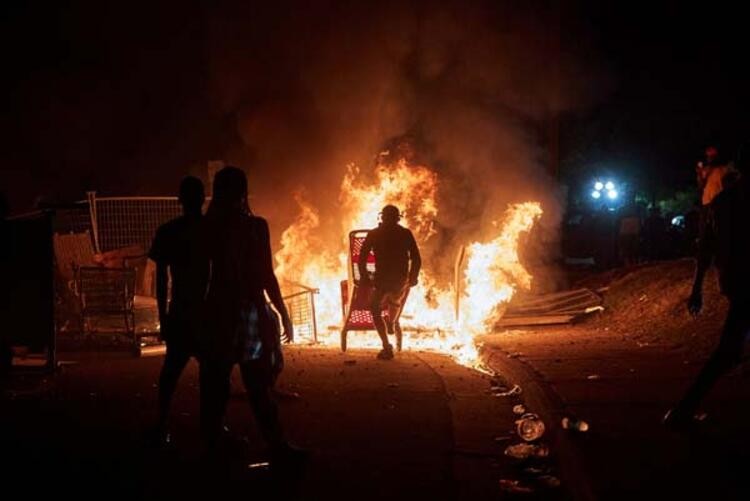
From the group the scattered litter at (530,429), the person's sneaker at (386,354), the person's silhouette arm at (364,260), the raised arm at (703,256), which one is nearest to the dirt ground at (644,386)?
the scattered litter at (530,429)

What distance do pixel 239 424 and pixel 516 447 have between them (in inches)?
82.9

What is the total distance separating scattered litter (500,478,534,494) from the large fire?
6.39 metres

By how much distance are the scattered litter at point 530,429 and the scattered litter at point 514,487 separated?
3.03ft

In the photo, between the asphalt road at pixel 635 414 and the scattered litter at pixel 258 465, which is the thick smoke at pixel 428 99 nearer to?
the asphalt road at pixel 635 414

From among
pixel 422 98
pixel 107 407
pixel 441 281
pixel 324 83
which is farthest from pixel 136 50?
pixel 107 407

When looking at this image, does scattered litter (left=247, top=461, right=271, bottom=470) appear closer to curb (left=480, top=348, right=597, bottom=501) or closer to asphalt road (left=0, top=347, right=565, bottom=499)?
asphalt road (left=0, top=347, right=565, bottom=499)

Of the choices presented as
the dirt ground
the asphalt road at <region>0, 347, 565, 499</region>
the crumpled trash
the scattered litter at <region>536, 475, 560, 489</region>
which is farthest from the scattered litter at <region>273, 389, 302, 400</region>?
the scattered litter at <region>536, 475, 560, 489</region>

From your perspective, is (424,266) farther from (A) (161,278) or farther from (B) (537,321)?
(A) (161,278)

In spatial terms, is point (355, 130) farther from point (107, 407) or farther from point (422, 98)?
point (107, 407)

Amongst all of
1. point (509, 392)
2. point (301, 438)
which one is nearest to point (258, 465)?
point (301, 438)

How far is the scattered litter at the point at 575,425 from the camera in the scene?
5.96m

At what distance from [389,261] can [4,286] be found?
4072 mm

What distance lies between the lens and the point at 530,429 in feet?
21.0

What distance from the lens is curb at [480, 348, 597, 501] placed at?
5.09 m
